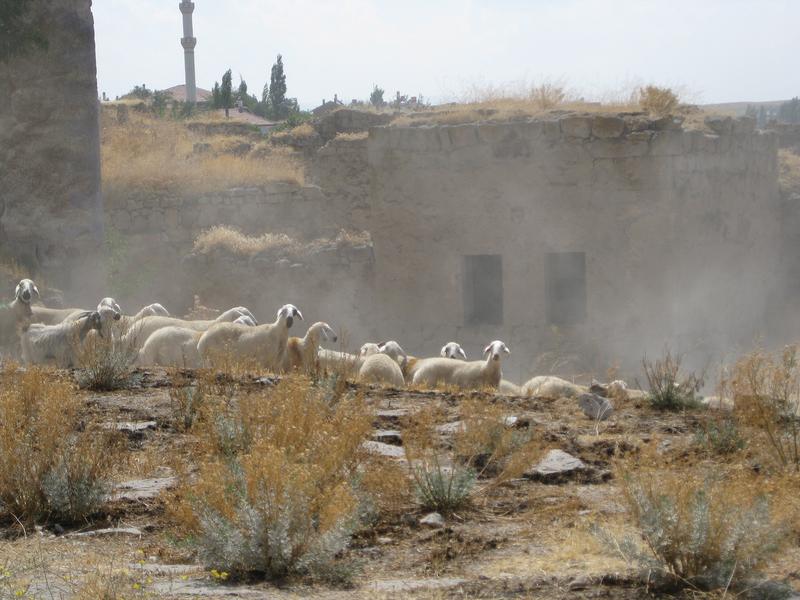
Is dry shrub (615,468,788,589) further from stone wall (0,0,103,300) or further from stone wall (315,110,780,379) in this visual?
stone wall (0,0,103,300)

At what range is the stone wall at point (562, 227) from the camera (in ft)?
56.1

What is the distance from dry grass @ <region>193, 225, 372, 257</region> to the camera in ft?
60.2

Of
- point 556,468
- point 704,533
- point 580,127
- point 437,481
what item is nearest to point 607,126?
point 580,127

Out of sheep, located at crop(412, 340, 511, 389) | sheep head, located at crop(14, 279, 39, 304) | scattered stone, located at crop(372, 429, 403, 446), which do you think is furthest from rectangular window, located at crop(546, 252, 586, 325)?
scattered stone, located at crop(372, 429, 403, 446)

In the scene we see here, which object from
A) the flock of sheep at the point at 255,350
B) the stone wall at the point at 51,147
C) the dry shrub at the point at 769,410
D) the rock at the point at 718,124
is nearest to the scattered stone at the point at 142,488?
the dry shrub at the point at 769,410

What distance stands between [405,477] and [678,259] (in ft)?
40.2

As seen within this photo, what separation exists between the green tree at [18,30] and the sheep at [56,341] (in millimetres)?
6106

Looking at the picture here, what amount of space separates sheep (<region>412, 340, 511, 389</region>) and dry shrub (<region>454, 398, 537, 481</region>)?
4.67 meters

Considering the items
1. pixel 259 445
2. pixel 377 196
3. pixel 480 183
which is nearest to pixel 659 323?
pixel 480 183

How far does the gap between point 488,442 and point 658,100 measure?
1274 cm

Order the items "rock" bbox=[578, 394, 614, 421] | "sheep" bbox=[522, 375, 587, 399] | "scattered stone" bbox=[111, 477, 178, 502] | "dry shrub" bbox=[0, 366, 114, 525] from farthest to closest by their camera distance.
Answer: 1. "sheep" bbox=[522, 375, 587, 399]
2. "rock" bbox=[578, 394, 614, 421]
3. "scattered stone" bbox=[111, 477, 178, 502]
4. "dry shrub" bbox=[0, 366, 114, 525]

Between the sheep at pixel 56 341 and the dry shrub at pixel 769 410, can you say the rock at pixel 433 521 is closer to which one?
the dry shrub at pixel 769 410

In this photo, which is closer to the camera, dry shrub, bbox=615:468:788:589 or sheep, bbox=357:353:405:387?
dry shrub, bbox=615:468:788:589

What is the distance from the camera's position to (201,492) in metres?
5.02
